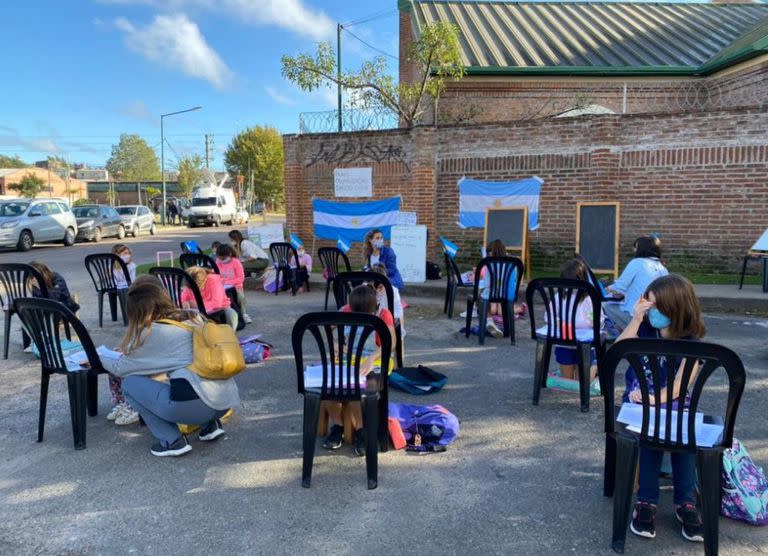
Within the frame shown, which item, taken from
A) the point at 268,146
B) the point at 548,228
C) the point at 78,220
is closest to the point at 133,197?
the point at 268,146

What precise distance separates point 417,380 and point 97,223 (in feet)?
72.4

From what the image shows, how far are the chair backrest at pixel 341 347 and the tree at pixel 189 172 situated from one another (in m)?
54.3

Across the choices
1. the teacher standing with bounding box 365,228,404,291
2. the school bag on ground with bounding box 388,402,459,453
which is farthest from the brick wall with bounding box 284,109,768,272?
the school bag on ground with bounding box 388,402,459,453

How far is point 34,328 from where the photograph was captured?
406 cm

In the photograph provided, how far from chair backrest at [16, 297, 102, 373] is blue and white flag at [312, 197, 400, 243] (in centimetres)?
839

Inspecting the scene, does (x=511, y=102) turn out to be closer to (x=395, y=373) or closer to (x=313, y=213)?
(x=313, y=213)

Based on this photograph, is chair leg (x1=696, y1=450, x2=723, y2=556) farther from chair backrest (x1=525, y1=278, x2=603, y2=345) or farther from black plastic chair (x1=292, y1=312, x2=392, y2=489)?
chair backrest (x1=525, y1=278, x2=603, y2=345)

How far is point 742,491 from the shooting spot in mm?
2979

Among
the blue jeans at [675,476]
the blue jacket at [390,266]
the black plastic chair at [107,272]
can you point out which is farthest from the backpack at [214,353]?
the black plastic chair at [107,272]

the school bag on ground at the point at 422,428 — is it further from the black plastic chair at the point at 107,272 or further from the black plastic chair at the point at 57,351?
the black plastic chair at the point at 107,272

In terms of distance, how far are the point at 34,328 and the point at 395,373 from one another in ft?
9.58

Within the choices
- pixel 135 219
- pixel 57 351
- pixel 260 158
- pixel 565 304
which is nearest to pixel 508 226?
pixel 565 304

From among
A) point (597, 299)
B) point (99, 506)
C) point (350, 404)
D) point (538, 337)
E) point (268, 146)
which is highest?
point (268, 146)

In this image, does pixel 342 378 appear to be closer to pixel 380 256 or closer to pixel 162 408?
pixel 162 408
